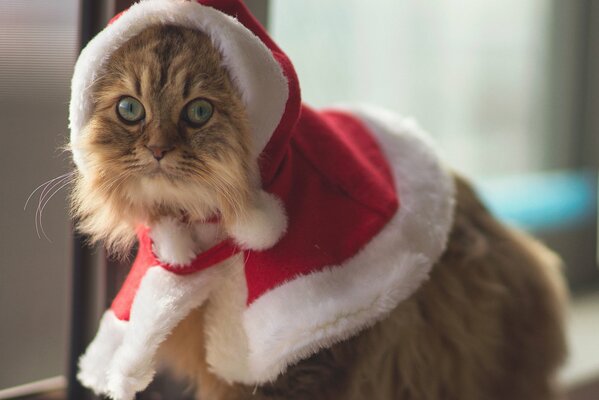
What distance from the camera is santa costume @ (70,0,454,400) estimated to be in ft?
2.36

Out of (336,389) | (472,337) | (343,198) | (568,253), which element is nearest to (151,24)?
(343,198)

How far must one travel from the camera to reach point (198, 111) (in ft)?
2.34

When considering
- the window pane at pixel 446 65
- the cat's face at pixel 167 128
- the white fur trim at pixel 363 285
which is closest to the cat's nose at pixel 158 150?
the cat's face at pixel 167 128

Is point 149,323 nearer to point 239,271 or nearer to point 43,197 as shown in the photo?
point 239,271

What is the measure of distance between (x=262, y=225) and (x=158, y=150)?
0.49 ft

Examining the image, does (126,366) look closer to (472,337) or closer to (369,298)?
(369,298)

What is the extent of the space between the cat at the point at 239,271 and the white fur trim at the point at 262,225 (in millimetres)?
13

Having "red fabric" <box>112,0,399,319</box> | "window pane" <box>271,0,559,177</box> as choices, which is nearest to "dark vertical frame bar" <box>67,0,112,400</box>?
"red fabric" <box>112,0,399,319</box>

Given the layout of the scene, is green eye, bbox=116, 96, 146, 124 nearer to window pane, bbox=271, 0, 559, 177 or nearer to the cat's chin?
the cat's chin

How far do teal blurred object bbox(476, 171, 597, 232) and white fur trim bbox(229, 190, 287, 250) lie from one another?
1.01 metres

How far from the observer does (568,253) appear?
1823 millimetres

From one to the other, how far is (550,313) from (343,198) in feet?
1.55

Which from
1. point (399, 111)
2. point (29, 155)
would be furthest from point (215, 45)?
point (399, 111)

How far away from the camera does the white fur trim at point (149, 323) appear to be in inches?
29.9
